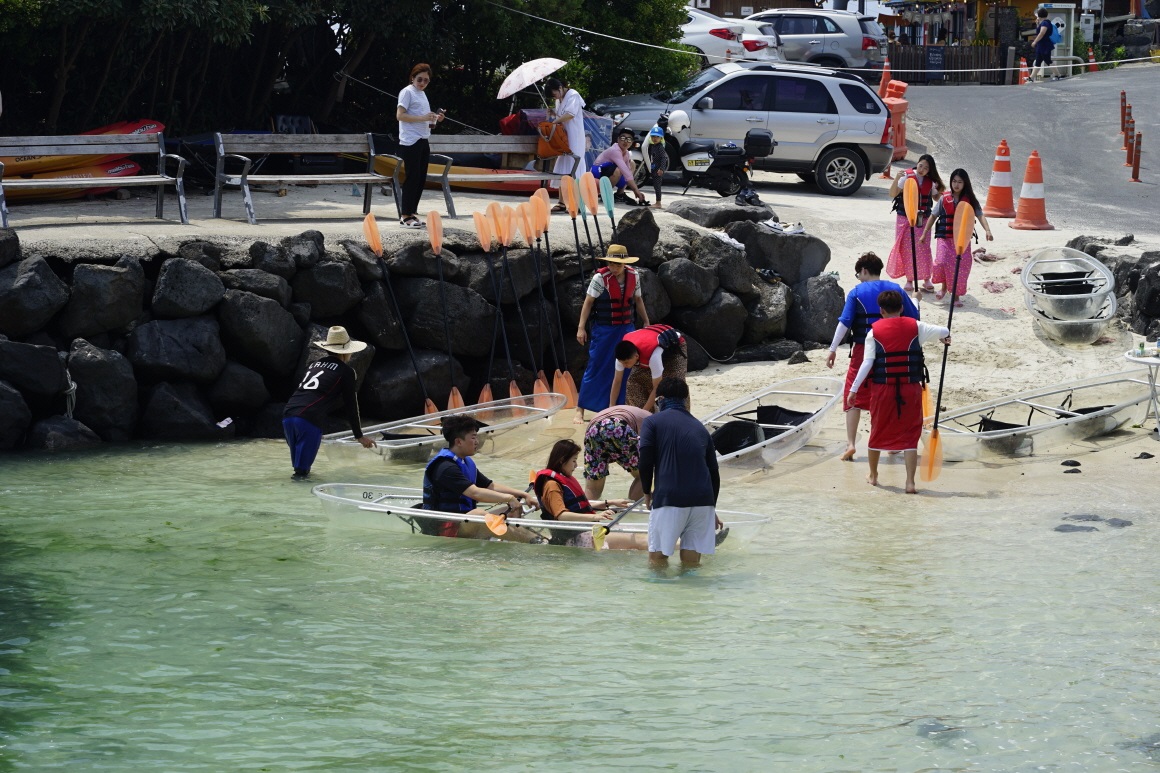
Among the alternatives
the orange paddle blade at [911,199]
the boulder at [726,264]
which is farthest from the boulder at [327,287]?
the orange paddle blade at [911,199]

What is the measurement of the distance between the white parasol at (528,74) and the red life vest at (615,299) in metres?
5.13

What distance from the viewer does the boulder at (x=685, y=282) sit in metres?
14.5

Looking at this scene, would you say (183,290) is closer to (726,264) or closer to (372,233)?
(372,233)

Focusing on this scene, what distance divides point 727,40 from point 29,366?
1883 centimetres

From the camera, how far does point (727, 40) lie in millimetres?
27578

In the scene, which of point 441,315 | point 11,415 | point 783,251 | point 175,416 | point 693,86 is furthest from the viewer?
point 693,86

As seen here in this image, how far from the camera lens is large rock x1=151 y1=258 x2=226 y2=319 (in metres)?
12.5

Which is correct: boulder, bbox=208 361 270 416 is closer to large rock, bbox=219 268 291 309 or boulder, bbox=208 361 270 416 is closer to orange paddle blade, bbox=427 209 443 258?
large rock, bbox=219 268 291 309

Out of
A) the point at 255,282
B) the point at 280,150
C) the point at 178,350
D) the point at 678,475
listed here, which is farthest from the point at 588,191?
the point at 678,475

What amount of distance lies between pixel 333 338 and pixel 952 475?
5155 millimetres

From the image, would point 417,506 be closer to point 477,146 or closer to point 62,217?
point 62,217

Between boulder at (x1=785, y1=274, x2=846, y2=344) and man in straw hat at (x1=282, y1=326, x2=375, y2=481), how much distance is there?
577cm

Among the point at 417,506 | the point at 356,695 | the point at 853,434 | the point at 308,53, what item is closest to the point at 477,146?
the point at 308,53

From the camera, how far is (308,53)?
19562mm
